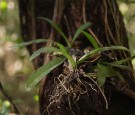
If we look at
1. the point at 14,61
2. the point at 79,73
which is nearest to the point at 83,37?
the point at 79,73

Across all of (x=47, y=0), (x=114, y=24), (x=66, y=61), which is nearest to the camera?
(x=66, y=61)

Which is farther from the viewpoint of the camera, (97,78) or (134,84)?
(134,84)

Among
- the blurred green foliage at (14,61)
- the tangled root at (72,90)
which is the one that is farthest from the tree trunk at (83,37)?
the blurred green foliage at (14,61)

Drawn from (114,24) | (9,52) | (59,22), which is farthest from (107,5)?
(9,52)

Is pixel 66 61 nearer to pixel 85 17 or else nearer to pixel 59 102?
pixel 59 102

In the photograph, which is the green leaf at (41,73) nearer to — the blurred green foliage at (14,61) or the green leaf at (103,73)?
the green leaf at (103,73)
